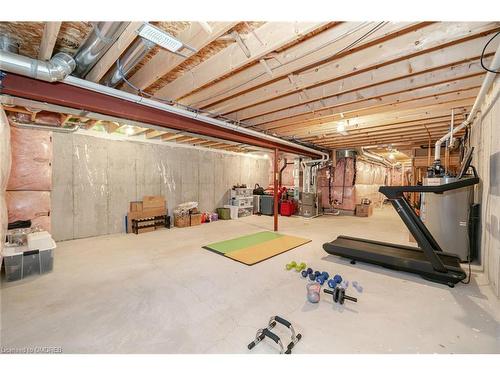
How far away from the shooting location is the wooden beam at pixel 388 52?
1795 millimetres

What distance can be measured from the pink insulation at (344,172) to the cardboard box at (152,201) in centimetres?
644

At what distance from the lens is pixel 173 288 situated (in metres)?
2.52

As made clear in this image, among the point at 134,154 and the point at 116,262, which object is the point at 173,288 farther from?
the point at 134,154

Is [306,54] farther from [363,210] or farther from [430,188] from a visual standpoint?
[363,210]

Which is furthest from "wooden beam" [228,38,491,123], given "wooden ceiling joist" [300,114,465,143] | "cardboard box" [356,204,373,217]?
"cardboard box" [356,204,373,217]

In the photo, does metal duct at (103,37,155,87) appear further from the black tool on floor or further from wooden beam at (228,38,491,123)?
the black tool on floor

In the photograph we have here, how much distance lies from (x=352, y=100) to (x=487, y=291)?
2.89m

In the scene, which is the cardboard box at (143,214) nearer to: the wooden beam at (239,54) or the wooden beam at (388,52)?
the wooden beam at (239,54)

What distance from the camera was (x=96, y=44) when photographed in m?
1.90

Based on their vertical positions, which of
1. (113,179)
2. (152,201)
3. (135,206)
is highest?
(113,179)

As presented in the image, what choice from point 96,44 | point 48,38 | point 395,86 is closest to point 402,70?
point 395,86

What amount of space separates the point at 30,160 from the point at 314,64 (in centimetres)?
479

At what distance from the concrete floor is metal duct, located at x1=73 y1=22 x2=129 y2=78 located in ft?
8.05

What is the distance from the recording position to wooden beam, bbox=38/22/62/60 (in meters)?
1.63
